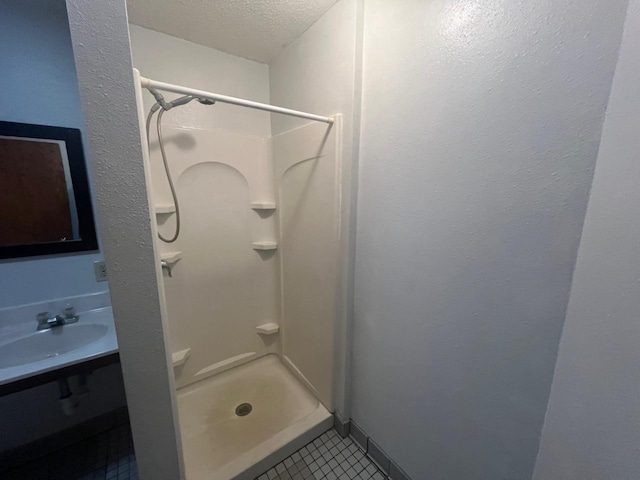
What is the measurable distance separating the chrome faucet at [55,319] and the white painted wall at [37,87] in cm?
8

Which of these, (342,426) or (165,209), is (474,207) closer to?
(342,426)

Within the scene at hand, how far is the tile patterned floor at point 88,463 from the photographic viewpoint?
→ 1279 mm

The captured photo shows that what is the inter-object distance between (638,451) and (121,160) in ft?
4.15

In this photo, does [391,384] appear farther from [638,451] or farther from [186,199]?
[186,199]

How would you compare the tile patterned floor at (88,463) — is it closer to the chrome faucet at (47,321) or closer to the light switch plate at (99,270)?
the chrome faucet at (47,321)

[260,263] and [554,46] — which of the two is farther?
[260,263]

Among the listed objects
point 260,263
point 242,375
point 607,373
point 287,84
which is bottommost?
point 242,375

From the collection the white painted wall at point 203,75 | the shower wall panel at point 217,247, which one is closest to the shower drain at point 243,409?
the shower wall panel at point 217,247

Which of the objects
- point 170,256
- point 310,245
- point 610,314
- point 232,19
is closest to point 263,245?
point 310,245

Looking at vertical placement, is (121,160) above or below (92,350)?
above

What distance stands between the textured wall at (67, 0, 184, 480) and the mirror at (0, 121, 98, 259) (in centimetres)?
97

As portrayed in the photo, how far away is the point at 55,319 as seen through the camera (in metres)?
1.26

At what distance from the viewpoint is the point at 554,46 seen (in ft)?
2.05

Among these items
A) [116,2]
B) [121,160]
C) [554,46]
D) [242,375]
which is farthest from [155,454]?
[554,46]
